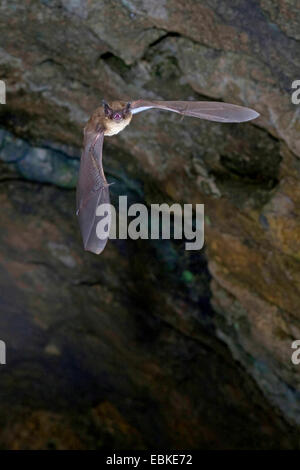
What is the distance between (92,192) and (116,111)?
9.6 inches

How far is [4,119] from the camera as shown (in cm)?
226

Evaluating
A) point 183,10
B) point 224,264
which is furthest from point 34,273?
point 183,10

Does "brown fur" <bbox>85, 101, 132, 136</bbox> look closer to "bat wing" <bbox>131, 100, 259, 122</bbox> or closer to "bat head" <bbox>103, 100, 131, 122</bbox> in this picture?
"bat head" <bbox>103, 100, 131, 122</bbox>

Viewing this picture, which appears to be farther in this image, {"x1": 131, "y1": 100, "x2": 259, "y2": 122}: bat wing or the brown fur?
{"x1": 131, "y1": 100, "x2": 259, "y2": 122}: bat wing

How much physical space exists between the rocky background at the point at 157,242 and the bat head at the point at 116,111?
512mm

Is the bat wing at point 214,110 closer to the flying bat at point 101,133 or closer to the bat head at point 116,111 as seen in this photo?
the flying bat at point 101,133

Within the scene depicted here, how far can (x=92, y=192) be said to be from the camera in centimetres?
143

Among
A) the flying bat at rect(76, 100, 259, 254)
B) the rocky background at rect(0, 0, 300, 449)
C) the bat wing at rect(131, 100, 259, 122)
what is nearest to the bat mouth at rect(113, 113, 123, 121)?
the flying bat at rect(76, 100, 259, 254)

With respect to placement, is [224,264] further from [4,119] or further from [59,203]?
[4,119]

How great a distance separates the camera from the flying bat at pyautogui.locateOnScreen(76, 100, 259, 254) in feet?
4.25

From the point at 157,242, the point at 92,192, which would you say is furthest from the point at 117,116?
the point at 157,242

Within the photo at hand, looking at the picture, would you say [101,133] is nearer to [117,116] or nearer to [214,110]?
[117,116]

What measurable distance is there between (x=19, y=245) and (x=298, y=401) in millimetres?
1504

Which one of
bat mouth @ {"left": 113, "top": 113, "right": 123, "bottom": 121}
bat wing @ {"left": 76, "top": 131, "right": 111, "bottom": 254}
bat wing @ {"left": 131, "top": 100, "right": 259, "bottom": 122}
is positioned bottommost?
bat wing @ {"left": 76, "top": 131, "right": 111, "bottom": 254}
